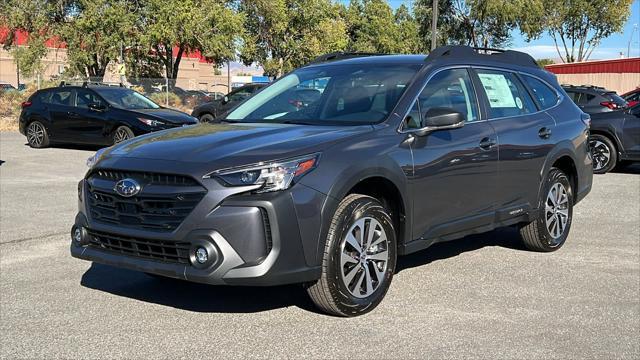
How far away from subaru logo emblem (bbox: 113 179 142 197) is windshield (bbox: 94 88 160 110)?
1221 cm

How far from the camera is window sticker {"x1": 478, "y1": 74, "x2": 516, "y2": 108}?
236 inches

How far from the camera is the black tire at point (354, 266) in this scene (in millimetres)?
4371

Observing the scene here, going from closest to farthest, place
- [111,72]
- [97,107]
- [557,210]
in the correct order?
[557,210]
[97,107]
[111,72]

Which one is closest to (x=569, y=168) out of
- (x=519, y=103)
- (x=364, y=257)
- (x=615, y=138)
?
(x=519, y=103)

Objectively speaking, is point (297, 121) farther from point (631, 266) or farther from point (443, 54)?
point (631, 266)

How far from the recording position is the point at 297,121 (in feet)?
17.0

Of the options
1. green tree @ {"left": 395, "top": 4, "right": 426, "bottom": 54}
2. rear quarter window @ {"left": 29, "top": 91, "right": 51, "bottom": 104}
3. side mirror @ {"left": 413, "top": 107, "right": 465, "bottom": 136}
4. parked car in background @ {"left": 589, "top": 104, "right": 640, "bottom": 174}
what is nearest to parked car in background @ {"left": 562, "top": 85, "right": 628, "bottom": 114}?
parked car in background @ {"left": 589, "top": 104, "right": 640, "bottom": 174}

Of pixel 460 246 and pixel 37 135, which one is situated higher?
pixel 37 135

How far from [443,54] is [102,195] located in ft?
9.55

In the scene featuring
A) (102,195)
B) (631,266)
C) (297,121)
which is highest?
(297,121)

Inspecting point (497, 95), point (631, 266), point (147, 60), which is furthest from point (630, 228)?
point (147, 60)

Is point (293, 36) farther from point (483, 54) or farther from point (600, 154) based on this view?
point (483, 54)

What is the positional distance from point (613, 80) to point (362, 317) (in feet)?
157

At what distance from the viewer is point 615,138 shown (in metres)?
13.4
